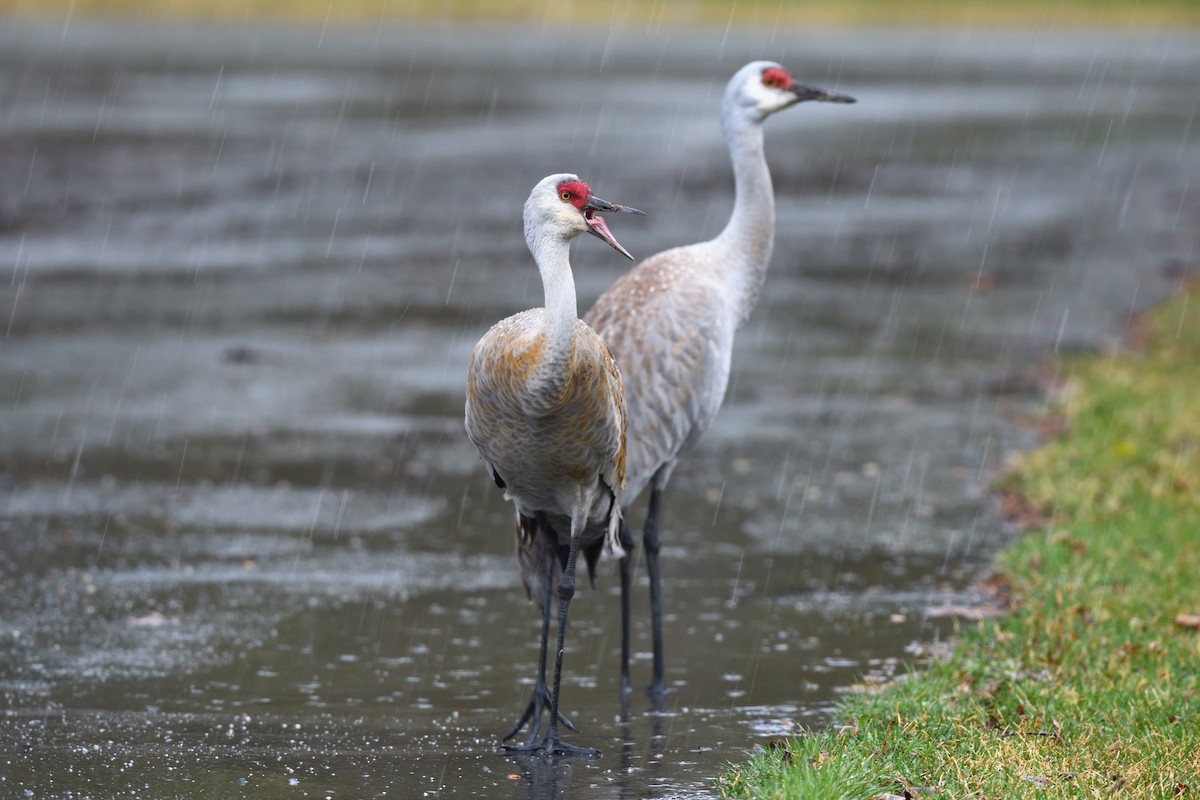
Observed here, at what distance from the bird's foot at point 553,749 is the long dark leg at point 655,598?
1.80 ft

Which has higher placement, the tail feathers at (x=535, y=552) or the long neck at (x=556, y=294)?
the long neck at (x=556, y=294)

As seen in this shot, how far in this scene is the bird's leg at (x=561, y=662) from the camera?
5.48 metres

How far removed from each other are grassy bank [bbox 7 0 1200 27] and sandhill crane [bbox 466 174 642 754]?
3578 centimetres

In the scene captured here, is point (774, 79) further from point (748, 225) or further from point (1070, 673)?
point (1070, 673)

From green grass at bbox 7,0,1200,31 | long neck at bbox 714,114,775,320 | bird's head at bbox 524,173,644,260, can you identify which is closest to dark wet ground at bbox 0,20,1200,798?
long neck at bbox 714,114,775,320

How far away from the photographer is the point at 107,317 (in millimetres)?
12523

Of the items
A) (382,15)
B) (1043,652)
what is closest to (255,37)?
(382,15)

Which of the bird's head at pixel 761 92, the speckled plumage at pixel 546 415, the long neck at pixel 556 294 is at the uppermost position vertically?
the bird's head at pixel 761 92

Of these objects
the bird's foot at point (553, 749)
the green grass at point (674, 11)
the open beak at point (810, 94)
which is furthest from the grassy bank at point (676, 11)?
the bird's foot at point (553, 749)

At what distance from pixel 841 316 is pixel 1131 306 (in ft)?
7.66

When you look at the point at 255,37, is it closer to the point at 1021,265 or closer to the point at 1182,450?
the point at 1021,265

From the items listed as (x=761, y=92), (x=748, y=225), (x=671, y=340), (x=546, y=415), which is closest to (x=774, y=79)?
(x=761, y=92)

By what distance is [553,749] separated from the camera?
547 cm

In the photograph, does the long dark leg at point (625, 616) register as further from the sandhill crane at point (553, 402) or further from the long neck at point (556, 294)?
the long neck at point (556, 294)
